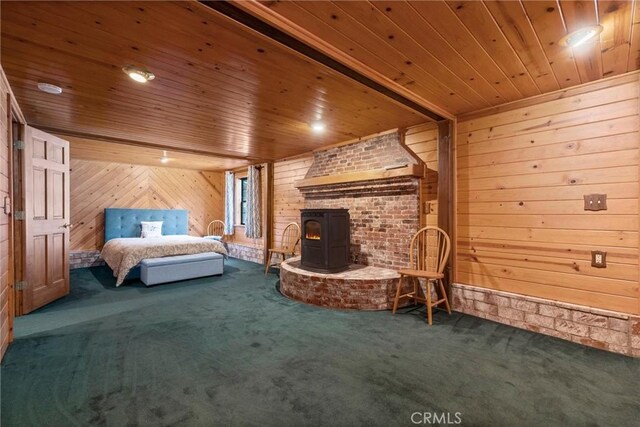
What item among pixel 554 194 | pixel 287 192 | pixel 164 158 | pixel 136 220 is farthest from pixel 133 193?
pixel 554 194

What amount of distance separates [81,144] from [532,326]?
6760 mm

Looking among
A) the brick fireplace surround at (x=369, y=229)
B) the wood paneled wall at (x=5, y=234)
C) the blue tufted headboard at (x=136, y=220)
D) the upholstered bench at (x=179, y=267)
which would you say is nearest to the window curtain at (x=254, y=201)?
the upholstered bench at (x=179, y=267)

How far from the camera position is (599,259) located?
245 centimetres

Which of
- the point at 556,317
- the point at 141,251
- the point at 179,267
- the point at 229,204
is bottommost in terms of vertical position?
the point at 556,317

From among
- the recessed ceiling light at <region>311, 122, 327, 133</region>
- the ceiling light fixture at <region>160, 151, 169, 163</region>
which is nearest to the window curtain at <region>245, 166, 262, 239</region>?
the ceiling light fixture at <region>160, 151, 169, 163</region>

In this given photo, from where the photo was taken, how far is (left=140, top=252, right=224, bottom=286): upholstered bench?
4.44 meters

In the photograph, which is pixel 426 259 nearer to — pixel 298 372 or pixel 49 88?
pixel 298 372

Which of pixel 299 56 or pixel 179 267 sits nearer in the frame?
pixel 299 56

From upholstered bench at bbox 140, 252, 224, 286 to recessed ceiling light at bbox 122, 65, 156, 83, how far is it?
3.02m

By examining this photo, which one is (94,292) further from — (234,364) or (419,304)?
(419,304)

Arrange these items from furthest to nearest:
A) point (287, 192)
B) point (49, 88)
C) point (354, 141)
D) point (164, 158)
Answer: point (164, 158) → point (287, 192) → point (354, 141) → point (49, 88)

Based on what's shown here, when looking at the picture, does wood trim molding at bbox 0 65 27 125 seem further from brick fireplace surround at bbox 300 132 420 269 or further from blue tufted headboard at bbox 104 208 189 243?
brick fireplace surround at bbox 300 132 420 269

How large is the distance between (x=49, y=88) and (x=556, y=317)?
16.6 ft

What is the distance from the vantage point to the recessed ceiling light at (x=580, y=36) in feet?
5.80
